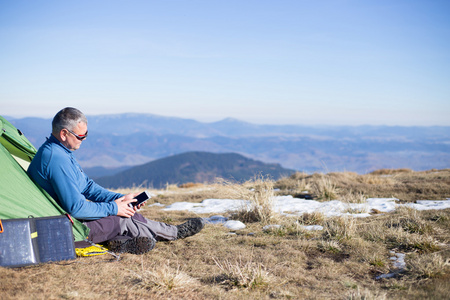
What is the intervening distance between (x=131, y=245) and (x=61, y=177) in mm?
1275

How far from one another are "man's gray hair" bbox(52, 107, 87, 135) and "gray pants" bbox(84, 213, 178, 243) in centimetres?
127

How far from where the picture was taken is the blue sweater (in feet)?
12.3

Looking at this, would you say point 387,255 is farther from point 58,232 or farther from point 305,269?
point 58,232

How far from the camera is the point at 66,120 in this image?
387cm

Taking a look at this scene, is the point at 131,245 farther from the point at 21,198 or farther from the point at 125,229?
the point at 21,198

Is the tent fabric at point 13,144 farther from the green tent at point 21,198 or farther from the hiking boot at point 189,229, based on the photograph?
the hiking boot at point 189,229

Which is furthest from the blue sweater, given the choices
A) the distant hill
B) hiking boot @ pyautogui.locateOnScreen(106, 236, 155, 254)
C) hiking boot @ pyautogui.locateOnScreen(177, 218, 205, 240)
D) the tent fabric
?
the distant hill

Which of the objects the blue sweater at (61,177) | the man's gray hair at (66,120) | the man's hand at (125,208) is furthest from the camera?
the man's hand at (125,208)

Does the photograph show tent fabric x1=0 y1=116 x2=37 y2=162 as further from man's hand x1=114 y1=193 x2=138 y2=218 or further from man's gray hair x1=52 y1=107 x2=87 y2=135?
man's hand x1=114 y1=193 x2=138 y2=218

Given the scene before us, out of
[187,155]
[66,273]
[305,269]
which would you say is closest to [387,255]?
[305,269]

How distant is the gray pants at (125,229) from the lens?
4.11 m

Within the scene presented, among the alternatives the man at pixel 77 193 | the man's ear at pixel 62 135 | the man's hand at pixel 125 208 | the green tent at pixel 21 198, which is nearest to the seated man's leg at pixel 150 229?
the man at pixel 77 193

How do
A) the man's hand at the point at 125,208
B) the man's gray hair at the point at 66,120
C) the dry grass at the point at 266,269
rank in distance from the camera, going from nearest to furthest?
the dry grass at the point at 266,269, the man's gray hair at the point at 66,120, the man's hand at the point at 125,208

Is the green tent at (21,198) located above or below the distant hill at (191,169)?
above
